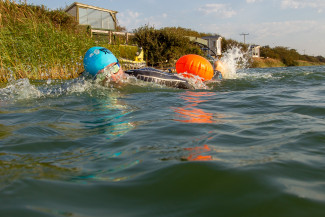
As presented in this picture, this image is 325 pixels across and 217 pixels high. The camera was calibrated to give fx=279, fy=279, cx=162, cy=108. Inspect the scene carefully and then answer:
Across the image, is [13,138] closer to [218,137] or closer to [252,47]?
[218,137]

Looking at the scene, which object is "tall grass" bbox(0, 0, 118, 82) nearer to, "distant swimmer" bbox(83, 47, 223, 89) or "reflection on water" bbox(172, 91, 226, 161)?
"distant swimmer" bbox(83, 47, 223, 89)

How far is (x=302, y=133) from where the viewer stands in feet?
9.07

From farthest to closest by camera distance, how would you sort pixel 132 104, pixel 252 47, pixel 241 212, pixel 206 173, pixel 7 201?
pixel 252 47, pixel 132 104, pixel 206 173, pixel 7 201, pixel 241 212

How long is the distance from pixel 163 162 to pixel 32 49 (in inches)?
318

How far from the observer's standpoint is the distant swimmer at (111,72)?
259 inches

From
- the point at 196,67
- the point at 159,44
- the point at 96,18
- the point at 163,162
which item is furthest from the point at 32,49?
the point at 96,18

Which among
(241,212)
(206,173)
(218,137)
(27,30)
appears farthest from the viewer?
(27,30)

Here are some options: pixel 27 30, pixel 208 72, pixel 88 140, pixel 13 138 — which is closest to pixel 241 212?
pixel 88 140

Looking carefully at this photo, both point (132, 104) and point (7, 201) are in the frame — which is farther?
point (132, 104)

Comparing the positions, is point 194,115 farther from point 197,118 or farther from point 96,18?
point 96,18

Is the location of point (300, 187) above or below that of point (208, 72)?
below

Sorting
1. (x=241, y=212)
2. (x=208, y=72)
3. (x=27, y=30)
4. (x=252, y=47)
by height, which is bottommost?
(x=241, y=212)

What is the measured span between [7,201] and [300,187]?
1556 millimetres

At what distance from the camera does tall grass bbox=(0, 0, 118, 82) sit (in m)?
8.29
